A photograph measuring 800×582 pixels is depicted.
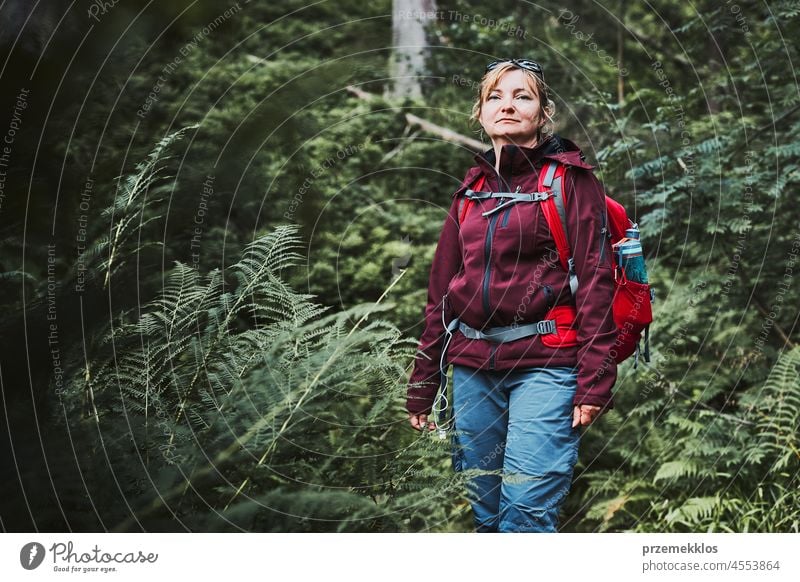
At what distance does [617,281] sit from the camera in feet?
12.1

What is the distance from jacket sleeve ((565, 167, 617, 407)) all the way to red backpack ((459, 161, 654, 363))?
0.10 feet

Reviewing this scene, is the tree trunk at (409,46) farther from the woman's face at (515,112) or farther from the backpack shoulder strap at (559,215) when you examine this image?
the backpack shoulder strap at (559,215)

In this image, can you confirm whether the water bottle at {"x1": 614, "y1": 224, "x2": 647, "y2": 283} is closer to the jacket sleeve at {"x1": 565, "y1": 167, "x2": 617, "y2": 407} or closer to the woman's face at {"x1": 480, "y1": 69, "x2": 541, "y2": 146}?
the jacket sleeve at {"x1": 565, "y1": 167, "x2": 617, "y2": 407}

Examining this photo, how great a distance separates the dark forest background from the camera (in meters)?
4.03

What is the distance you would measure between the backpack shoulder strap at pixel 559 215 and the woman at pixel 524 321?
0.02 metres

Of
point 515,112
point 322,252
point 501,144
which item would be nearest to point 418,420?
point 501,144

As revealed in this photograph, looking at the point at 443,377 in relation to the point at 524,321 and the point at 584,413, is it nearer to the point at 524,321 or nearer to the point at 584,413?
the point at 524,321

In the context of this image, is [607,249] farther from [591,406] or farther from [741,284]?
[741,284]

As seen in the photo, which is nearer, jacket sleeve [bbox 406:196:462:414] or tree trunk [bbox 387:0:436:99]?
jacket sleeve [bbox 406:196:462:414]

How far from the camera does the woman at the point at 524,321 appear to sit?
353cm

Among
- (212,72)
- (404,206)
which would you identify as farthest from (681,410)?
(212,72)

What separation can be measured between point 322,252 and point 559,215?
3710mm

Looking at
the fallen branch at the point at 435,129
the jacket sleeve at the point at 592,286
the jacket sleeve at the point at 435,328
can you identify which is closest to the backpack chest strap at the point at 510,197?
the jacket sleeve at the point at 592,286

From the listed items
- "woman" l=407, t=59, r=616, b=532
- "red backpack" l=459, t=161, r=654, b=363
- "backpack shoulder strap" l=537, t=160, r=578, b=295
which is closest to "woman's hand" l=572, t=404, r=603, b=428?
"woman" l=407, t=59, r=616, b=532
